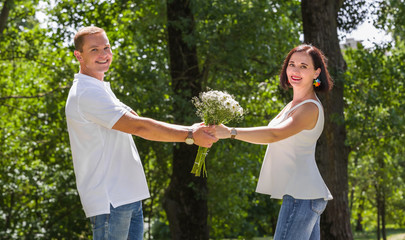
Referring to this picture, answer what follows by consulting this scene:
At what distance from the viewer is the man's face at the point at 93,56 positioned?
4.20 metres

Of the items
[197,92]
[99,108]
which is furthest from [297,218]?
[197,92]

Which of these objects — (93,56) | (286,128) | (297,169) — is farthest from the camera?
(297,169)

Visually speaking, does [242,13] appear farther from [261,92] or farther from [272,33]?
[261,92]

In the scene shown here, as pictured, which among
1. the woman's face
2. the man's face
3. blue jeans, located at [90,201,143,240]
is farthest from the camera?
the woman's face

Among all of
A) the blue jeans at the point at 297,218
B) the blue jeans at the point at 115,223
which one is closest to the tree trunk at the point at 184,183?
the blue jeans at the point at 297,218

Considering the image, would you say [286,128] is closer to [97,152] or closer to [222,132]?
[222,132]

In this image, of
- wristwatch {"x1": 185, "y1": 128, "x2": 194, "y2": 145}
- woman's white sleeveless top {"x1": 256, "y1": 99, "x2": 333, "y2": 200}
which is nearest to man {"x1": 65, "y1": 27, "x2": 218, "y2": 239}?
wristwatch {"x1": 185, "y1": 128, "x2": 194, "y2": 145}

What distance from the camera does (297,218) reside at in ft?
14.0

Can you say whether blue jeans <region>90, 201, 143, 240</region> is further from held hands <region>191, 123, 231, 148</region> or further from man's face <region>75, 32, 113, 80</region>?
man's face <region>75, 32, 113, 80</region>

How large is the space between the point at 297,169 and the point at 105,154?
1.45 meters

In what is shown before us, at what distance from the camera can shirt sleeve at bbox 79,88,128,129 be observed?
3.92 m

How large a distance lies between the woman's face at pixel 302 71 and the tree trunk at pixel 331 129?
14.6 feet

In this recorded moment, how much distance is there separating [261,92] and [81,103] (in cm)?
971

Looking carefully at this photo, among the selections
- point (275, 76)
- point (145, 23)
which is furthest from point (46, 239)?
point (275, 76)
